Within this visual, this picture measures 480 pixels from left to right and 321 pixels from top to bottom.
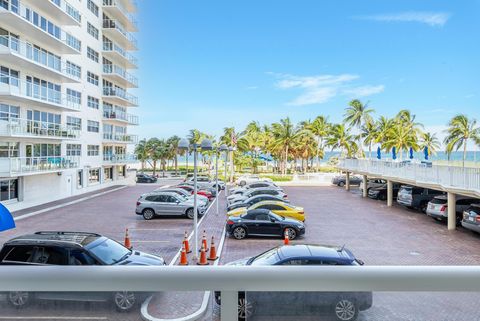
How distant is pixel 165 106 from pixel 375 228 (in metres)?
37.7

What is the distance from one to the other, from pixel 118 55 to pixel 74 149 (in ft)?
40.6

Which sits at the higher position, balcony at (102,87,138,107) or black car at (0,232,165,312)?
balcony at (102,87,138,107)

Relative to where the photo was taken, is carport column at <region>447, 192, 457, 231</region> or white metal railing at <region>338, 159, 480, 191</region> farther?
carport column at <region>447, 192, 457, 231</region>

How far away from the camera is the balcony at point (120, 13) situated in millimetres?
36812

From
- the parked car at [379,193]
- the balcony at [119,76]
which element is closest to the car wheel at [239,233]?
the parked car at [379,193]

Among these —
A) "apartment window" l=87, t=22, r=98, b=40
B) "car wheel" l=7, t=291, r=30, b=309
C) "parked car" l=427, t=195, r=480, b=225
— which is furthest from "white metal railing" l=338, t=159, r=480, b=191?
"apartment window" l=87, t=22, r=98, b=40

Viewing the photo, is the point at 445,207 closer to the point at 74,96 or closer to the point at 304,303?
the point at 304,303

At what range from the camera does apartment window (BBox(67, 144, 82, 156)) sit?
99.2 ft

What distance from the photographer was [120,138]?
132ft

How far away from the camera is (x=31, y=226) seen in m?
18.0

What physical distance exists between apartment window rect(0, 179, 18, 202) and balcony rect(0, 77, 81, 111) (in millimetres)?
5352

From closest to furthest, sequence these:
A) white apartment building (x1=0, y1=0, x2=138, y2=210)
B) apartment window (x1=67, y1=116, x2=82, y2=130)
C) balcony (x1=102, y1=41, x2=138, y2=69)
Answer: white apartment building (x1=0, y1=0, x2=138, y2=210)
apartment window (x1=67, y1=116, x2=82, y2=130)
balcony (x1=102, y1=41, x2=138, y2=69)

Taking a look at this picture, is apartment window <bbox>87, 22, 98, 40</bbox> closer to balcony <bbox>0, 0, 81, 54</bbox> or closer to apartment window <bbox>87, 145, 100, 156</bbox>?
balcony <bbox>0, 0, 81, 54</bbox>

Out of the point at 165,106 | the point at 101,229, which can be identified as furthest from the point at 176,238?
the point at 165,106
